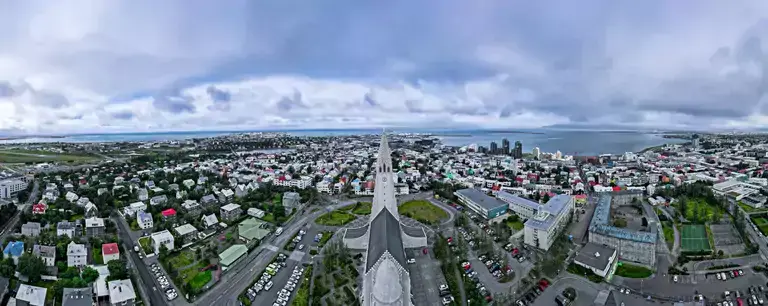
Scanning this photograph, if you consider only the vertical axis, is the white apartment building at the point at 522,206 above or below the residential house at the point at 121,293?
above

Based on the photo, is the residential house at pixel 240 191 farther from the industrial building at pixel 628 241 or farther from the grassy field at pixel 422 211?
the industrial building at pixel 628 241

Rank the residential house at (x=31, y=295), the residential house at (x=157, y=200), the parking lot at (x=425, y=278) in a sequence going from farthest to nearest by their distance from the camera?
the residential house at (x=157, y=200) < the parking lot at (x=425, y=278) < the residential house at (x=31, y=295)

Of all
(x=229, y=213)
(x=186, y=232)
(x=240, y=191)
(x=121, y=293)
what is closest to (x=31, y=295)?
(x=121, y=293)

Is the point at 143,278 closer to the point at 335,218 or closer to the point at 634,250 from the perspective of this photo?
the point at 335,218

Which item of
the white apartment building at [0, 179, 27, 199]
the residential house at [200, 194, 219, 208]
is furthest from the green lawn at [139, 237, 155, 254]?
the white apartment building at [0, 179, 27, 199]

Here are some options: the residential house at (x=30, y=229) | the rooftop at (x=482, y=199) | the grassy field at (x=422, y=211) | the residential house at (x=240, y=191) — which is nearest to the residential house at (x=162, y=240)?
the residential house at (x=30, y=229)

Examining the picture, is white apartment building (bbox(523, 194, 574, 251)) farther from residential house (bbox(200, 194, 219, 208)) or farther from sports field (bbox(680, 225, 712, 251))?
residential house (bbox(200, 194, 219, 208))
